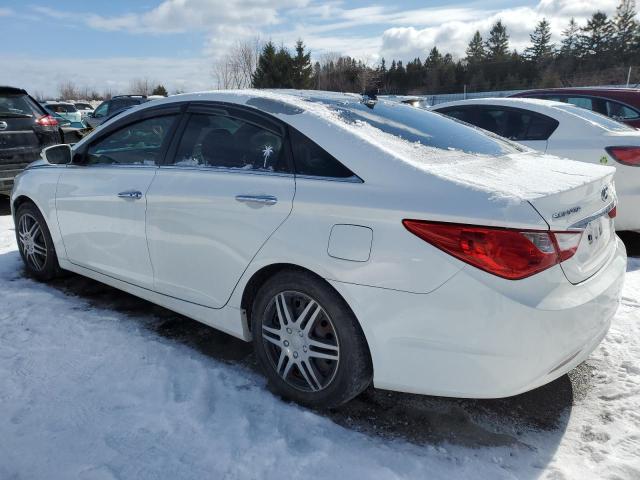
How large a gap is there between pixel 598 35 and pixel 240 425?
6548 cm

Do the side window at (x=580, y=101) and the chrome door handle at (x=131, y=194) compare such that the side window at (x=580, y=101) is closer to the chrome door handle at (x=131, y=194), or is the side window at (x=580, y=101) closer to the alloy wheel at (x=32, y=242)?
the chrome door handle at (x=131, y=194)

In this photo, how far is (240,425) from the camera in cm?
241

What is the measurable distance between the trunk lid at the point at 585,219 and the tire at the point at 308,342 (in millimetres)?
923

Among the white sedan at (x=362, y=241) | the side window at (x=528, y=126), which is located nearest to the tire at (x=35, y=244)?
the white sedan at (x=362, y=241)

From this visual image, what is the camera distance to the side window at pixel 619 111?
6945 mm

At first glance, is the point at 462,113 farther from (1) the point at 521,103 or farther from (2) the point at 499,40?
(2) the point at 499,40

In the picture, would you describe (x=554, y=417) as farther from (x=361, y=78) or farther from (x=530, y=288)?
(x=361, y=78)

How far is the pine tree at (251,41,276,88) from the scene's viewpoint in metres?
39.3

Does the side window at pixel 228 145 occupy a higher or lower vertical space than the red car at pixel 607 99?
higher

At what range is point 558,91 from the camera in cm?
719

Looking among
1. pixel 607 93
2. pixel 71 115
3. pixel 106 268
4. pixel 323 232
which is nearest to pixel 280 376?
pixel 323 232

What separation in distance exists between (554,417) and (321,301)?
A: 131 centimetres

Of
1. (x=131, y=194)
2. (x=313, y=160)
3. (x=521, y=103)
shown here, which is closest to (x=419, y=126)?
(x=313, y=160)

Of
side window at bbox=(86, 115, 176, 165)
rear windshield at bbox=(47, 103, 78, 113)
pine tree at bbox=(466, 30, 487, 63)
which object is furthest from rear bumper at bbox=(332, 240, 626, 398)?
pine tree at bbox=(466, 30, 487, 63)
